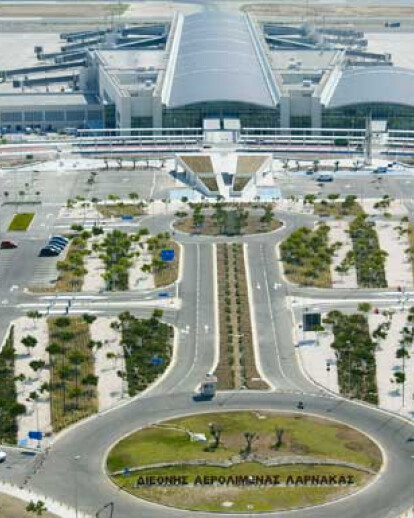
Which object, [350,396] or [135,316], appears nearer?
[350,396]

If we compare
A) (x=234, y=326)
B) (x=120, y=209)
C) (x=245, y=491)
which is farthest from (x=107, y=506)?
(x=120, y=209)

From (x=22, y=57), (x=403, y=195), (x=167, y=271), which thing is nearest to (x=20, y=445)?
(x=167, y=271)

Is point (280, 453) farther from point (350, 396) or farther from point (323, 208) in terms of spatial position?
point (323, 208)

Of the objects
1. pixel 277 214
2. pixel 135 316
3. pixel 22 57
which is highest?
pixel 22 57

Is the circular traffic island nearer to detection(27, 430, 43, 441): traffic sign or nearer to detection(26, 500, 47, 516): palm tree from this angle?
detection(27, 430, 43, 441): traffic sign

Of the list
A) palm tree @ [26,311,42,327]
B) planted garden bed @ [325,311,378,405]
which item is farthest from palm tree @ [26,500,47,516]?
palm tree @ [26,311,42,327]

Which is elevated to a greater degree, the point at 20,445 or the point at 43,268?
the point at 43,268

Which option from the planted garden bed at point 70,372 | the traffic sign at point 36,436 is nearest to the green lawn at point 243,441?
the traffic sign at point 36,436
